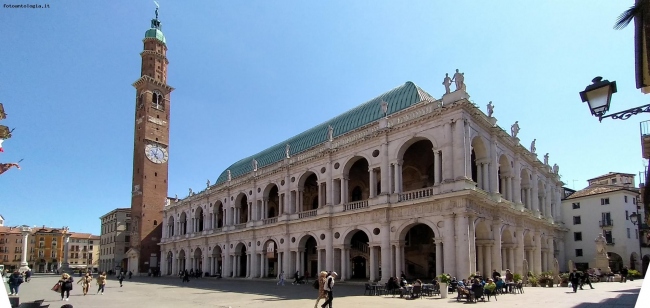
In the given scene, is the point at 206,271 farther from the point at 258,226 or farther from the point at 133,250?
the point at 133,250

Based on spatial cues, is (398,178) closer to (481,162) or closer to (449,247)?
(481,162)

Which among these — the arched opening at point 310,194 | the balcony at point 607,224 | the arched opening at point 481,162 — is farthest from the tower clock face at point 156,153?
the balcony at point 607,224

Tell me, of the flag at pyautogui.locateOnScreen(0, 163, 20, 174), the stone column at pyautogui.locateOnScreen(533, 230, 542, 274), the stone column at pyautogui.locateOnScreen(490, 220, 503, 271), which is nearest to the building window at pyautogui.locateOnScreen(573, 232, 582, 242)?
the stone column at pyautogui.locateOnScreen(533, 230, 542, 274)

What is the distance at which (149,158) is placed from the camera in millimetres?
71938

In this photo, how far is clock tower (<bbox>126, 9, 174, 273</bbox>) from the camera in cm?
7144

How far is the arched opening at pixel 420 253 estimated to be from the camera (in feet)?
130

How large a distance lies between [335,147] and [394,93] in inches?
316

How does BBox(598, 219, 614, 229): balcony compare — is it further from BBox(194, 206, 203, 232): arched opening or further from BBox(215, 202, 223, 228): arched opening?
BBox(194, 206, 203, 232): arched opening

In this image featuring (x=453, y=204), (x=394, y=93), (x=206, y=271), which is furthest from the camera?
(x=206, y=271)

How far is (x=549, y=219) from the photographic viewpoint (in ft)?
158

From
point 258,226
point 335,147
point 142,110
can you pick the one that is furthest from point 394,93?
point 142,110

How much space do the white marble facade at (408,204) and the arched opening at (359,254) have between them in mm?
120

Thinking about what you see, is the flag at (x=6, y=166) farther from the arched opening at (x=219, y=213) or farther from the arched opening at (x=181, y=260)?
the arched opening at (x=181, y=260)

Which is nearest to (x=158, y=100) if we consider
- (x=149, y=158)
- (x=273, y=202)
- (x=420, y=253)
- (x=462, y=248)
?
(x=149, y=158)
